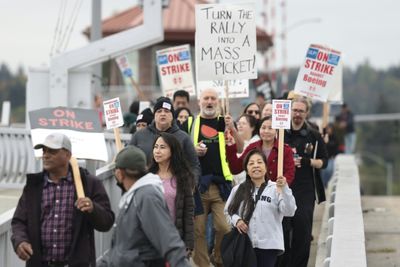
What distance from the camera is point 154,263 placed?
748 centimetres

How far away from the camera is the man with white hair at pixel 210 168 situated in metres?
11.1

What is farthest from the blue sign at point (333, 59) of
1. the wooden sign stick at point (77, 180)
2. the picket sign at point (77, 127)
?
the wooden sign stick at point (77, 180)

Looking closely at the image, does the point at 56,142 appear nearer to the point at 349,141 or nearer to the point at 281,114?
the point at 281,114

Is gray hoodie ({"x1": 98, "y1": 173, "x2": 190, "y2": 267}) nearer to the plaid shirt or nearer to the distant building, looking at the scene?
the plaid shirt

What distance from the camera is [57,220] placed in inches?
305

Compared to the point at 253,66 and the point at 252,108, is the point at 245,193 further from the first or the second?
the point at 252,108

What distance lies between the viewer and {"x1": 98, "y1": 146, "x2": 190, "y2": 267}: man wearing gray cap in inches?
286

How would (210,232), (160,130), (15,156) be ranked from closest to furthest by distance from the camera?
(160,130) < (210,232) < (15,156)

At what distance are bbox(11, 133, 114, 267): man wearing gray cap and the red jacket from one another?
3096mm

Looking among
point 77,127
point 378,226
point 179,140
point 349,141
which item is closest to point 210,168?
point 179,140

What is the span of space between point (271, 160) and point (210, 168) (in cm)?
65

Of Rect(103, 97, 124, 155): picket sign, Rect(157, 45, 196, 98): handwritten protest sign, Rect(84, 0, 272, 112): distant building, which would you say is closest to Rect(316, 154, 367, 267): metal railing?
Rect(103, 97, 124, 155): picket sign

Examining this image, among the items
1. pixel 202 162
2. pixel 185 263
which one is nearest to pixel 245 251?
pixel 202 162

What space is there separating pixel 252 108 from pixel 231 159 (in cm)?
246
